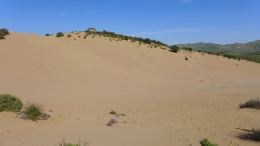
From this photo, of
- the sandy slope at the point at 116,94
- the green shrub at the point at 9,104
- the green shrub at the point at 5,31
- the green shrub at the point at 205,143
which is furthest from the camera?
the green shrub at the point at 5,31

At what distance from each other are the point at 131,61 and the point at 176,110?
17429 millimetres

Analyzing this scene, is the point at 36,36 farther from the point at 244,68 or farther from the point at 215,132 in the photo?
the point at 244,68

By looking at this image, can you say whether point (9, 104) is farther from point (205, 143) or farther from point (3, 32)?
point (3, 32)

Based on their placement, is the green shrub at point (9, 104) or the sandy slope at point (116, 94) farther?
the green shrub at point (9, 104)

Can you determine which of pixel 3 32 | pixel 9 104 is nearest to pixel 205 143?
pixel 9 104

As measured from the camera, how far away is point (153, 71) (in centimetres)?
2741

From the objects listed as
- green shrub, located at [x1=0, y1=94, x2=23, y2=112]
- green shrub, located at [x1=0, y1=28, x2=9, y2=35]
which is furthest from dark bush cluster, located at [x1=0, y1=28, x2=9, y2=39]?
green shrub, located at [x1=0, y1=94, x2=23, y2=112]

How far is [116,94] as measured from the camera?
54.6 ft

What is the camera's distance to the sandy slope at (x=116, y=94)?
7.51 metres

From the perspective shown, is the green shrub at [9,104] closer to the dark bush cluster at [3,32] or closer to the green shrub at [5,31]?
the dark bush cluster at [3,32]

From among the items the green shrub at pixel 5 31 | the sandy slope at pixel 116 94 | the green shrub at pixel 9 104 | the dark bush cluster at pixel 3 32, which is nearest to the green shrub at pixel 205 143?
the sandy slope at pixel 116 94

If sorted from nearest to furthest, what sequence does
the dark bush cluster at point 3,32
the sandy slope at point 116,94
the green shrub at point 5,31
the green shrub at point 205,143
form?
the green shrub at point 205,143 → the sandy slope at point 116,94 → the dark bush cluster at point 3,32 → the green shrub at point 5,31

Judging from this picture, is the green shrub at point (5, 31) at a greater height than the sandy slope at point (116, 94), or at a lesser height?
greater

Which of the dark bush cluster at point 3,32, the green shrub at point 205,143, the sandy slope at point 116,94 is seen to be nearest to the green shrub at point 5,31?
the dark bush cluster at point 3,32
